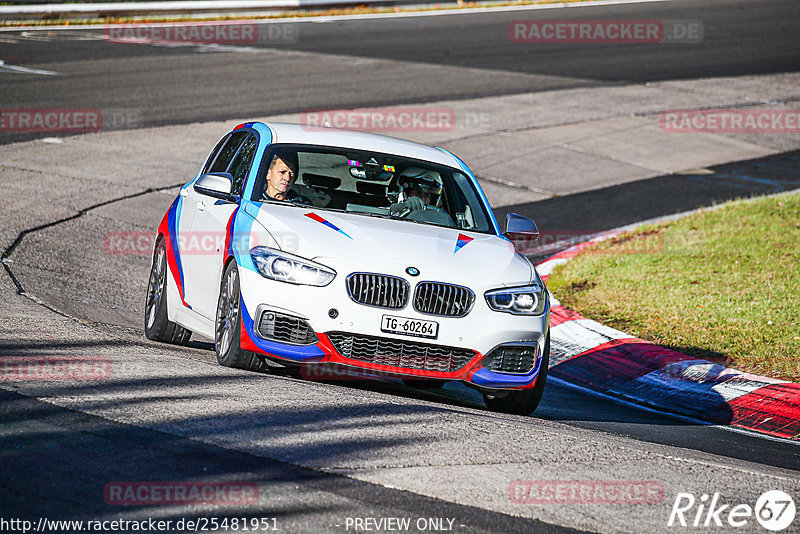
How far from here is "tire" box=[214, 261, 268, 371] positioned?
698 centimetres

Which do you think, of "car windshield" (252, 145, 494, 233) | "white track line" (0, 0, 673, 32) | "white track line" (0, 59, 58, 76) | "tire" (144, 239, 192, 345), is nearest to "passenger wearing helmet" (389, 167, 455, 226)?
"car windshield" (252, 145, 494, 233)

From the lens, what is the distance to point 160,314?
27.9 feet

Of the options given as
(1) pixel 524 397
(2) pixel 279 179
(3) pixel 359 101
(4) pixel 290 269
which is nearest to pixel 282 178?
(2) pixel 279 179

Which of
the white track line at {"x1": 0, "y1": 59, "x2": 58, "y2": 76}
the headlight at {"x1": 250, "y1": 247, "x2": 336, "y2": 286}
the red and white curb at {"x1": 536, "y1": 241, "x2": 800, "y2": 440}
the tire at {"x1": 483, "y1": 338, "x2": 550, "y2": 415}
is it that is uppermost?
the headlight at {"x1": 250, "y1": 247, "x2": 336, "y2": 286}

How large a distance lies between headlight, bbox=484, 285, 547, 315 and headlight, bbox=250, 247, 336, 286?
104 cm

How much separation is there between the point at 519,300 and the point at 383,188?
1893 millimetres

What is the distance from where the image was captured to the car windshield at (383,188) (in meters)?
8.04

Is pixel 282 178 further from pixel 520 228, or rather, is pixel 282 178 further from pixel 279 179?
pixel 520 228

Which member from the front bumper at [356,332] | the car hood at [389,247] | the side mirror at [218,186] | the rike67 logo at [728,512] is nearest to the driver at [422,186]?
the car hood at [389,247]

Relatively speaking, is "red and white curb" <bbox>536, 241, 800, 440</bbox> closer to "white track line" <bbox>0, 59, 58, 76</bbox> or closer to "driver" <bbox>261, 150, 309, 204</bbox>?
"driver" <bbox>261, 150, 309, 204</bbox>

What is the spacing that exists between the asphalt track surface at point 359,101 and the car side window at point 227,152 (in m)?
1.45

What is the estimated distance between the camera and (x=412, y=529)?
4.60 meters

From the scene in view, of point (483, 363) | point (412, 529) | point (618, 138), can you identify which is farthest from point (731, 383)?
point (618, 138)

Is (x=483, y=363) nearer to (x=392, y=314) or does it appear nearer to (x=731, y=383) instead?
(x=392, y=314)
